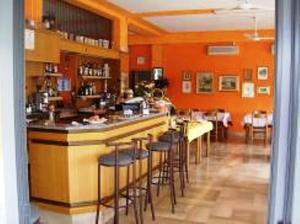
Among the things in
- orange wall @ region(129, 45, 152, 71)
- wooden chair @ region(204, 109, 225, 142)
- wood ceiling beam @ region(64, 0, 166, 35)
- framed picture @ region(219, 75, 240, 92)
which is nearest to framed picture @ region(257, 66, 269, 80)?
framed picture @ region(219, 75, 240, 92)

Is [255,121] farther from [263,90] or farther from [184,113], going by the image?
[184,113]

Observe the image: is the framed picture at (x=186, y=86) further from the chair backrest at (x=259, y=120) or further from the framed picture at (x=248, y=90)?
the chair backrest at (x=259, y=120)

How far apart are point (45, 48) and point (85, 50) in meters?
1.58

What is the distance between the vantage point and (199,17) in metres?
8.23

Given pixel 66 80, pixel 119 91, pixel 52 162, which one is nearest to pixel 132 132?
pixel 52 162

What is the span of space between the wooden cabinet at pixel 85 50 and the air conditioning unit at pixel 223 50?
140 inches

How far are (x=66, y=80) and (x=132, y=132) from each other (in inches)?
131

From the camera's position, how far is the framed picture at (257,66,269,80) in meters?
10.4

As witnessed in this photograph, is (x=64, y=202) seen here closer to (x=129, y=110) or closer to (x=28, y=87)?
(x=129, y=110)

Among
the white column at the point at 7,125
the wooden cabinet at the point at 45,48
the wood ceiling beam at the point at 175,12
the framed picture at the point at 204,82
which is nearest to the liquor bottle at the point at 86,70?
the wood ceiling beam at the point at 175,12

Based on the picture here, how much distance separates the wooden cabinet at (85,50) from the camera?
644cm

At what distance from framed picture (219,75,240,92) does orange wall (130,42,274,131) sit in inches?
4.6

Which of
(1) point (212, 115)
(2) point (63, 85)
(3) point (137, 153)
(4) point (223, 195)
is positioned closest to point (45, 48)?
(2) point (63, 85)

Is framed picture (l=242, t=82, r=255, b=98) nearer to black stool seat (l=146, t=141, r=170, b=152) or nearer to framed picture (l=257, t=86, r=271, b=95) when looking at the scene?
framed picture (l=257, t=86, r=271, b=95)
